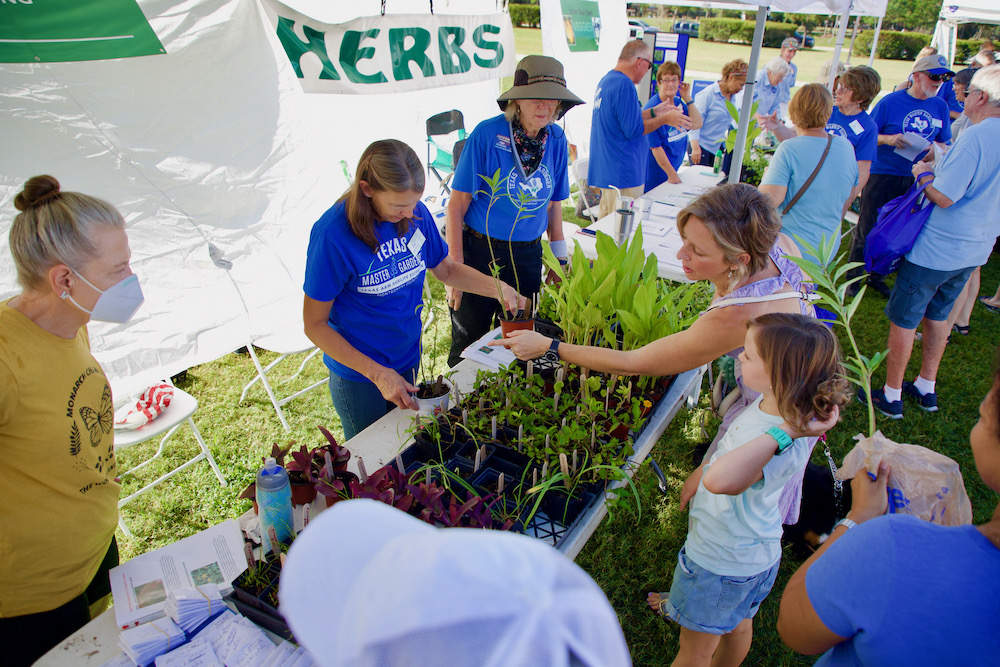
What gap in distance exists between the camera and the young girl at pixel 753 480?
1.44m

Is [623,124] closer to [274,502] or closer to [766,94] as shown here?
[766,94]

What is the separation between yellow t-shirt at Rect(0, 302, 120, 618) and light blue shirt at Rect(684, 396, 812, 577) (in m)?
1.76

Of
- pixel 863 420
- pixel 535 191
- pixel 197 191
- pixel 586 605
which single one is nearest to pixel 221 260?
pixel 197 191

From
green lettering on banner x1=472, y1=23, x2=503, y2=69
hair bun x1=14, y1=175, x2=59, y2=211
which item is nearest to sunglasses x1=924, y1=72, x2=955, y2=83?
green lettering on banner x1=472, y1=23, x2=503, y2=69

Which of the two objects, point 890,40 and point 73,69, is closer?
point 73,69

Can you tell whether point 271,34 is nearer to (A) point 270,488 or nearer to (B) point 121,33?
(B) point 121,33

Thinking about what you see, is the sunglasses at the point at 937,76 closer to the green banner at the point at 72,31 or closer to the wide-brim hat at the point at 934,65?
the wide-brim hat at the point at 934,65

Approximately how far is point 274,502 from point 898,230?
147 inches

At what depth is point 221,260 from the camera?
10.5ft

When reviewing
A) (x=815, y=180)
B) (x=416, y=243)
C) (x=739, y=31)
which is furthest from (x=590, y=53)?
(x=739, y=31)

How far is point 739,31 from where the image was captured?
2669cm

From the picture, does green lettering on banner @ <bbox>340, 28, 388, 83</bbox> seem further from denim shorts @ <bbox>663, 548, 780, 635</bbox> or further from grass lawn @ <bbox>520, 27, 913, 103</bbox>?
grass lawn @ <bbox>520, 27, 913, 103</bbox>

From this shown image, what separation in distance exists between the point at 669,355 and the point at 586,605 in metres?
1.43

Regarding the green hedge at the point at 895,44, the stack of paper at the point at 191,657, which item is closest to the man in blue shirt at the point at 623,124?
the stack of paper at the point at 191,657
